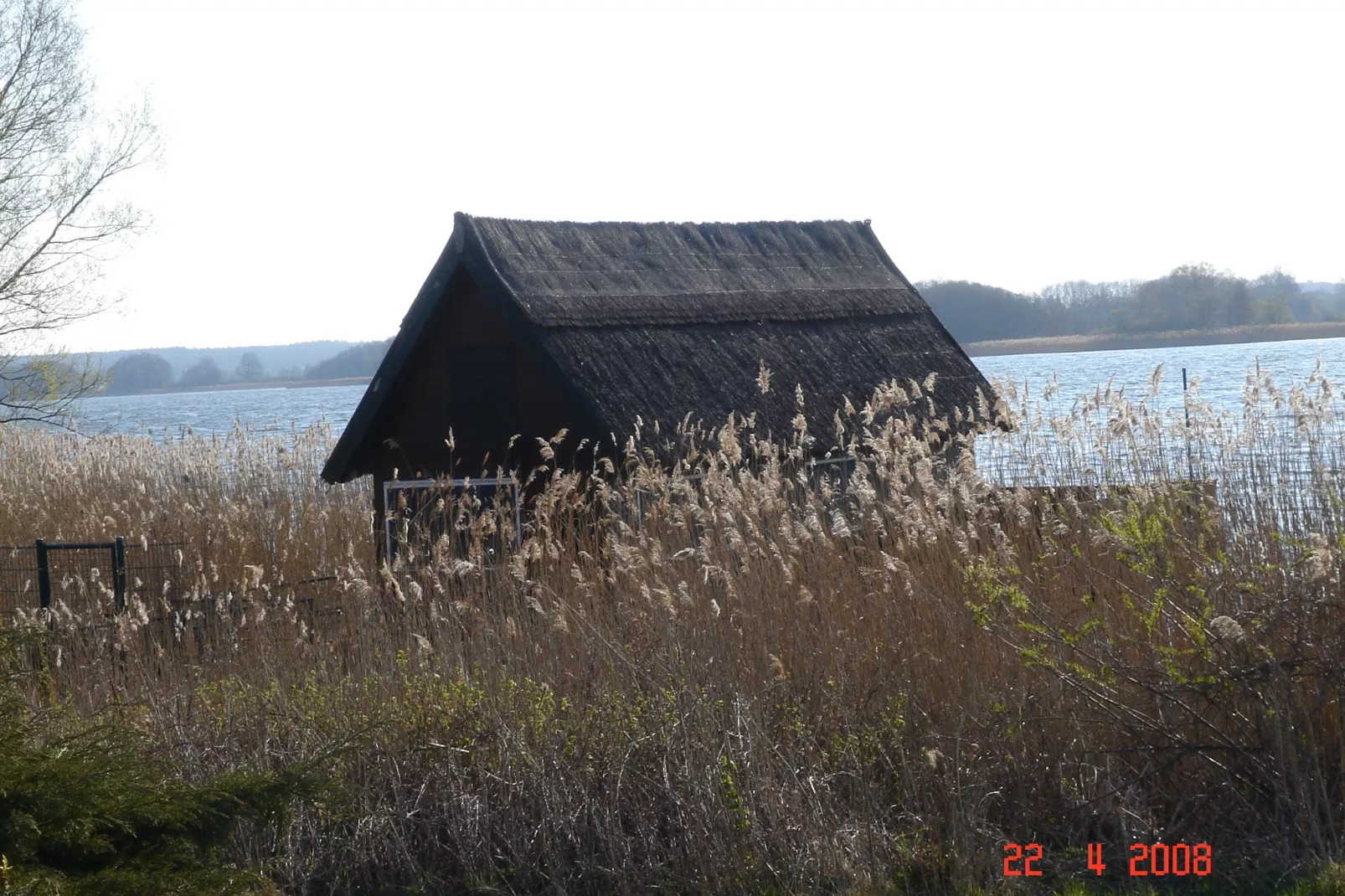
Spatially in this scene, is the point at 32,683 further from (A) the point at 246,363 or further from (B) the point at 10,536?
(A) the point at 246,363

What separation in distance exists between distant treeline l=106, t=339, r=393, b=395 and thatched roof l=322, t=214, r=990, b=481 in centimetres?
9934

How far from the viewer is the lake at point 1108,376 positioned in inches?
846

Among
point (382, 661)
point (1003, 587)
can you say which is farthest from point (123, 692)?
point (1003, 587)

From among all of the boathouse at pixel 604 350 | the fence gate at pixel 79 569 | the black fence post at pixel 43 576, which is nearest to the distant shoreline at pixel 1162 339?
the boathouse at pixel 604 350

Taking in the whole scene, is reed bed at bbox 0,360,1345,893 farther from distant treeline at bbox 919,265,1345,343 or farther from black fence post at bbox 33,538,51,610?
distant treeline at bbox 919,265,1345,343

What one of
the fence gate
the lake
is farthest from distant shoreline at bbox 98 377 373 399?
the fence gate

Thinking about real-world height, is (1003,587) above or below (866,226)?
below

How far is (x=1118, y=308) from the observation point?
180ft

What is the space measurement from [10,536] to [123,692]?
7708mm

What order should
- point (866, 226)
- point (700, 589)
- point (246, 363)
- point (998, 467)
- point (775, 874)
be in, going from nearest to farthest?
point (775, 874), point (700, 589), point (998, 467), point (866, 226), point (246, 363)

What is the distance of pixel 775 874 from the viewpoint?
5555 millimetres

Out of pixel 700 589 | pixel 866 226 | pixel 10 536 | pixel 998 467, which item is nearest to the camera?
pixel 700 589
